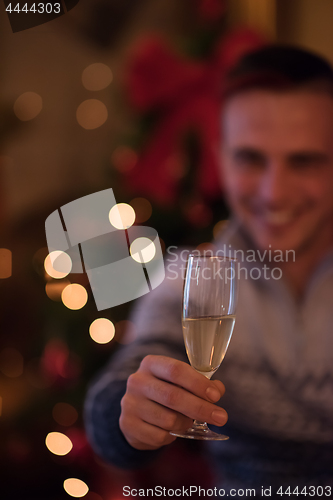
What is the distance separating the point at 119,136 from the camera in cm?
145

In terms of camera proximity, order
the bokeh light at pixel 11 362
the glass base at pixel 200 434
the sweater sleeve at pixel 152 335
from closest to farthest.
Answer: the glass base at pixel 200 434, the sweater sleeve at pixel 152 335, the bokeh light at pixel 11 362

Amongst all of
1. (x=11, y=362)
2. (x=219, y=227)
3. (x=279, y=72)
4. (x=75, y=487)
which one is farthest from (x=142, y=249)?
(x=75, y=487)

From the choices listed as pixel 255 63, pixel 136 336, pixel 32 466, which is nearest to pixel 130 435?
pixel 136 336

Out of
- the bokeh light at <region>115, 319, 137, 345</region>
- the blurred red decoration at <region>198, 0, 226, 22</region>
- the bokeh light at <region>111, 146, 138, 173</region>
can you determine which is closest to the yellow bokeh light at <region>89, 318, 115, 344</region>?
the bokeh light at <region>115, 319, 137, 345</region>

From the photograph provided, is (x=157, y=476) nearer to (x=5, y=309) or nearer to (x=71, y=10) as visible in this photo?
(x=5, y=309)

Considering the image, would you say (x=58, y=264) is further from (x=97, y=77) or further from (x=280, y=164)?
(x=280, y=164)


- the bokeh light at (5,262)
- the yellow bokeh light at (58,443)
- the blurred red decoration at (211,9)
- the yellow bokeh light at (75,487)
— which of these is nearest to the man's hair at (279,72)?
the blurred red decoration at (211,9)

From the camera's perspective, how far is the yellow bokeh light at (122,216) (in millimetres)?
1452

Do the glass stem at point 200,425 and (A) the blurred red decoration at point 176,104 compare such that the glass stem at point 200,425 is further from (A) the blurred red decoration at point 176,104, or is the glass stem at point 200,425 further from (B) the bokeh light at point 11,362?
(B) the bokeh light at point 11,362

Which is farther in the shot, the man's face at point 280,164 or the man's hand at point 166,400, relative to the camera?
the man's face at point 280,164

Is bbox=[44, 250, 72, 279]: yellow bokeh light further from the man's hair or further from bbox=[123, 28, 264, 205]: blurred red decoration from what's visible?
the man's hair

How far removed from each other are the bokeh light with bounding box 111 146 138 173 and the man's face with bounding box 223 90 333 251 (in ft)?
0.98

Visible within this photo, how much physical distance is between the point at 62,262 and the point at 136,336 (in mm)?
341

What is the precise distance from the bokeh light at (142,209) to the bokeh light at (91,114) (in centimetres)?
28
